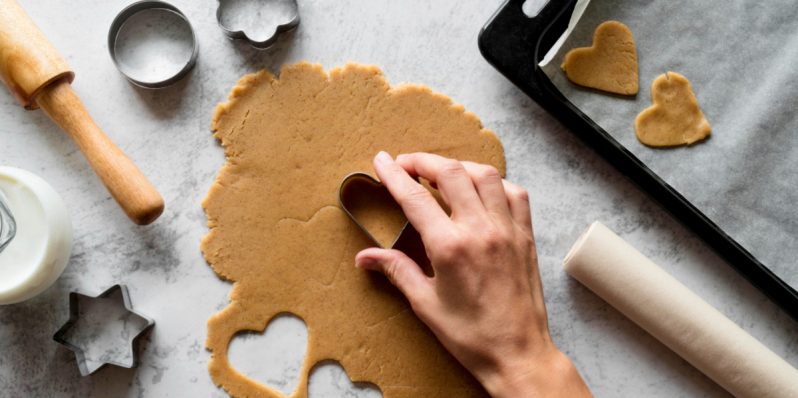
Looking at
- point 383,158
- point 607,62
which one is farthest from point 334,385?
point 607,62

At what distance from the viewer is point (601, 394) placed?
1.50 metres

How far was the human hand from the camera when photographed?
1.29m

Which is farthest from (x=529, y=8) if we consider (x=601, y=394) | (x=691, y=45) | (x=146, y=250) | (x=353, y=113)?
(x=146, y=250)

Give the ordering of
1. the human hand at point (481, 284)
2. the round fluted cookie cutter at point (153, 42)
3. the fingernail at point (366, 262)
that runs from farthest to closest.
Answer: the round fluted cookie cutter at point (153, 42)
the fingernail at point (366, 262)
the human hand at point (481, 284)

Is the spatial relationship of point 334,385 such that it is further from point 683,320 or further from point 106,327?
point 683,320

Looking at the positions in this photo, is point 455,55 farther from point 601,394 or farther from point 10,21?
point 10,21

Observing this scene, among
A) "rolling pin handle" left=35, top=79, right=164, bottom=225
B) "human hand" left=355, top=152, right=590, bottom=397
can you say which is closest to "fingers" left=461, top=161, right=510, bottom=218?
"human hand" left=355, top=152, right=590, bottom=397

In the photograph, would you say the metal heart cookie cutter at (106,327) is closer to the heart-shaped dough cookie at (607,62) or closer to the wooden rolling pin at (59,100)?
the wooden rolling pin at (59,100)

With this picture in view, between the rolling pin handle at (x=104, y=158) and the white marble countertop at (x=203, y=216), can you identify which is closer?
the rolling pin handle at (x=104, y=158)

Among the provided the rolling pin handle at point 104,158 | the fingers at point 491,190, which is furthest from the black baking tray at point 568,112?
the rolling pin handle at point 104,158

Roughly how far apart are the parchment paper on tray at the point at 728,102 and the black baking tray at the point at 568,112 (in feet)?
0.09

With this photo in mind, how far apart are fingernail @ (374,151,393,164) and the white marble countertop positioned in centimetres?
22

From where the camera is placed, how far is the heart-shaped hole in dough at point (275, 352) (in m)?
1.50

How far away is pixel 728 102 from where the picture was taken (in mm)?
1492
